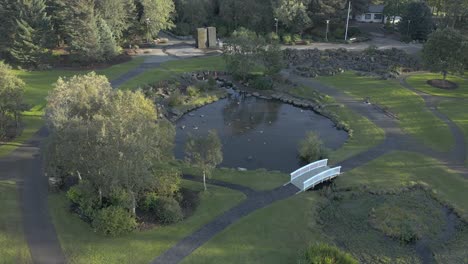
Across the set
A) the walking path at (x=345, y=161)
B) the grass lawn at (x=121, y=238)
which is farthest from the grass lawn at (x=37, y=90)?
the walking path at (x=345, y=161)

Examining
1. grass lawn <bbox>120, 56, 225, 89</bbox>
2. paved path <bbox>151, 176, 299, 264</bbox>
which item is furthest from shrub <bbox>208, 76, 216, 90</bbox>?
paved path <bbox>151, 176, 299, 264</bbox>

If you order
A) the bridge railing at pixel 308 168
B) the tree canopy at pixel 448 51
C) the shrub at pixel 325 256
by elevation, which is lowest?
the shrub at pixel 325 256

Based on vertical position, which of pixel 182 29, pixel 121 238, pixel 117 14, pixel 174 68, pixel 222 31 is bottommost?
pixel 121 238

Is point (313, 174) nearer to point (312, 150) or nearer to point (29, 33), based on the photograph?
point (312, 150)

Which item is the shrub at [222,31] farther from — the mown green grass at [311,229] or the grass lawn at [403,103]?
the mown green grass at [311,229]

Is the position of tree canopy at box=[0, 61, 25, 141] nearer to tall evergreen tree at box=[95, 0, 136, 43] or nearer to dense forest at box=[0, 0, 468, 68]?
dense forest at box=[0, 0, 468, 68]

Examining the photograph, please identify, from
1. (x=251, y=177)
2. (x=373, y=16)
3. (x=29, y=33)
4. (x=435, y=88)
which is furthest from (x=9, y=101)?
(x=373, y=16)

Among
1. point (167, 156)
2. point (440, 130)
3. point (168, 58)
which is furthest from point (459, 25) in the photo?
point (167, 156)

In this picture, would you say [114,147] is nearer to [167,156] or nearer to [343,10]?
[167,156]
